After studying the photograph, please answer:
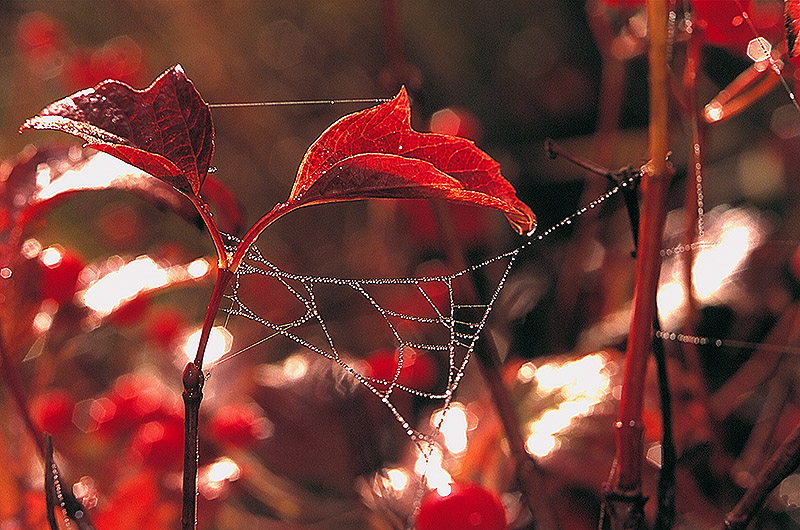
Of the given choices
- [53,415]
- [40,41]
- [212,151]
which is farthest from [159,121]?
[40,41]

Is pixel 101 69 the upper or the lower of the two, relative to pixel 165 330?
upper

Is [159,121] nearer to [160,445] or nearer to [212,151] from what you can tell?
[212,151]

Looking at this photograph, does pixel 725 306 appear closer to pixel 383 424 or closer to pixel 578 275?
pixel 578 275

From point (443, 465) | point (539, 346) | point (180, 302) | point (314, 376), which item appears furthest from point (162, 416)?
point (180, 302)

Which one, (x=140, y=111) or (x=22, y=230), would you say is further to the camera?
(x=22, y=230)

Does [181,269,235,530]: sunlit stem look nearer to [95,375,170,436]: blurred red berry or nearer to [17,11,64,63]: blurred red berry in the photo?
[95,375,170,436]: blurred red berry

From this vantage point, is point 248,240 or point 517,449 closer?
point 248,240

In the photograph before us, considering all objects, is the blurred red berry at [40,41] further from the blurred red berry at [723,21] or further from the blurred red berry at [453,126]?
the blurred red berry at [723,21]
